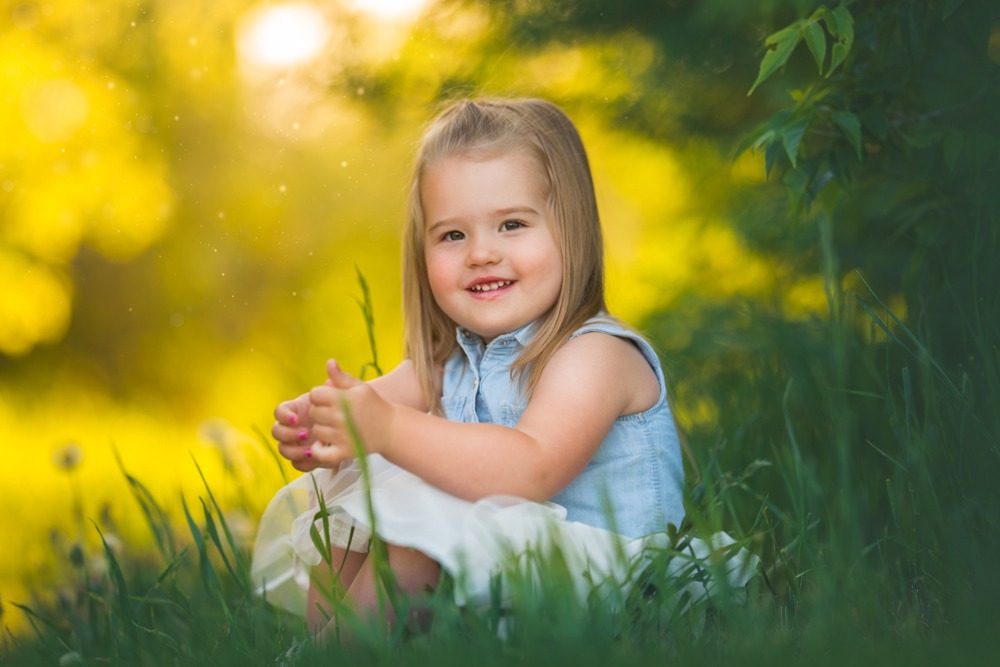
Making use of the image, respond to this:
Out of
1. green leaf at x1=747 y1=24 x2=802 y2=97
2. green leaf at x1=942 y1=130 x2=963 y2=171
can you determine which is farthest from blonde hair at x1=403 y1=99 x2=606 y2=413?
green leaf at x1=942 y1=130 x2=963 y2=171

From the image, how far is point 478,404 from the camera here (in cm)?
185

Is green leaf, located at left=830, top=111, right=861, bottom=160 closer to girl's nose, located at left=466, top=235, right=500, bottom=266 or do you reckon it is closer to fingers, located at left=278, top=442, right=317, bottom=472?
girl's nose, located at left=466, top=235, right=500, bottom=266

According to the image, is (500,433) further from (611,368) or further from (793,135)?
(793,135)

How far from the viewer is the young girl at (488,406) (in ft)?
4.69

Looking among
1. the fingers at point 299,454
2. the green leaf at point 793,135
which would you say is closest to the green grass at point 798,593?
the fingers at point 299,454

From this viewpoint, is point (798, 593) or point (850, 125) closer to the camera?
point (798, 593)

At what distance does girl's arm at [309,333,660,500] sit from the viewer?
4.64 ft

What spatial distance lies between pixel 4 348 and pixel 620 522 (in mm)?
8521

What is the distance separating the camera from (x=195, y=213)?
9.52 metres

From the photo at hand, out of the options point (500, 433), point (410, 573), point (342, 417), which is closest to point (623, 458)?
point (500, 433)

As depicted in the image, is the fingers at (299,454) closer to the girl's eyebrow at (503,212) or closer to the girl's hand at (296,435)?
the girl's hand at (296,435)

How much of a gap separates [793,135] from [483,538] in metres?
0.76

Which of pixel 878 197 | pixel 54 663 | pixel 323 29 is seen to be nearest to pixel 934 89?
pixel 878 197

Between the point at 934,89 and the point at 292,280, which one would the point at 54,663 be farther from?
the point at 292,280
